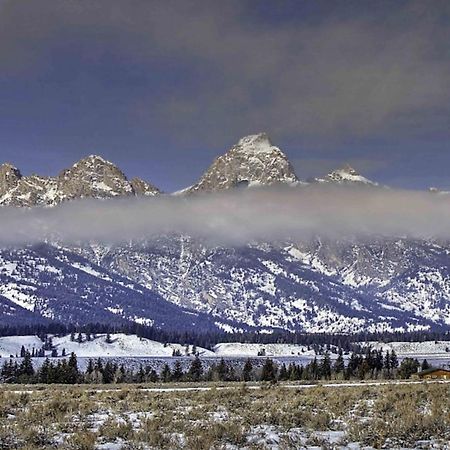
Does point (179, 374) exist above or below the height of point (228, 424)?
below

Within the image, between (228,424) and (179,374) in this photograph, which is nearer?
(228,424)

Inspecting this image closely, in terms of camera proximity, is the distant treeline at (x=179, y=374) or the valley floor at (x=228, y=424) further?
the distant treeline at (x=179, y=374)

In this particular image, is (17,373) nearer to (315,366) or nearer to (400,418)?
(315,366)

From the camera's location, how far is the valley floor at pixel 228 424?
1553 centimetres

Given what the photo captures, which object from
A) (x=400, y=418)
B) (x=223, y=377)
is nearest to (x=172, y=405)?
(x=400, y=418)

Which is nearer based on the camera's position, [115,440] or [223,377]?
[115,440]

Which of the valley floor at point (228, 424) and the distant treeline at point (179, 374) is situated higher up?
the valley floor at point (228, 424)

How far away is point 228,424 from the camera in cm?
1731

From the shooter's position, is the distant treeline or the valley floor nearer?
the valley floor

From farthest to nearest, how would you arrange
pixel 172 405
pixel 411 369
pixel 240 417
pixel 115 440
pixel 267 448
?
pixel 411 369 → pixel 172 405 → pixel 240 417 → pixel 115 440 → pixel 267 448

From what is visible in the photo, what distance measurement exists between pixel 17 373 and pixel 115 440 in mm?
117944

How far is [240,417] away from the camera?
65.5ft

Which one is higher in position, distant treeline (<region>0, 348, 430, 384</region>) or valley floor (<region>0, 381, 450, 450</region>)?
valley floor (<region>0, 381, 450, 450</region>)

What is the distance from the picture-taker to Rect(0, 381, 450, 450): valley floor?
1553 cm
